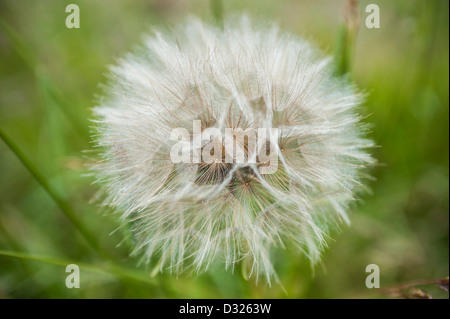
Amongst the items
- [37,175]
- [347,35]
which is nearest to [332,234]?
[347,35]

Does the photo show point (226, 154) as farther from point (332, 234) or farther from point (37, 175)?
point (332, 234)

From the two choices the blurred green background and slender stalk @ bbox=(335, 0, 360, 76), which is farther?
the blurred green background

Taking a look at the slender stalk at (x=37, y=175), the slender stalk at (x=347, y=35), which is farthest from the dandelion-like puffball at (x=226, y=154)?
the slender stalk at (x=37, y=175)

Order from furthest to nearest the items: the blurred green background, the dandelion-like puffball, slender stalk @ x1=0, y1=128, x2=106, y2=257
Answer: the blurred green background → slender stalk @ x1=0, y1=128, x2=106, y2=257 → the dandelion-like puffball

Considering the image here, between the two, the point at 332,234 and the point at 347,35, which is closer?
the point at 347,35

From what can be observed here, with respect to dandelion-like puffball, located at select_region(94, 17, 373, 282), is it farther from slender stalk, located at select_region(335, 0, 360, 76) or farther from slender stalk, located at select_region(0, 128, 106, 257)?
slender stalk, located at select_region(0, 128, 106, 257)

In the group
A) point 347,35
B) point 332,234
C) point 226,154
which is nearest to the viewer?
point 226,154

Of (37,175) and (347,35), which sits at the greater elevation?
(347,35)

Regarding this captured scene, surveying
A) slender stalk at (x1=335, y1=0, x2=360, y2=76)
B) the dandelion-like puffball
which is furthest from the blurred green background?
the dandelion-like puffball
